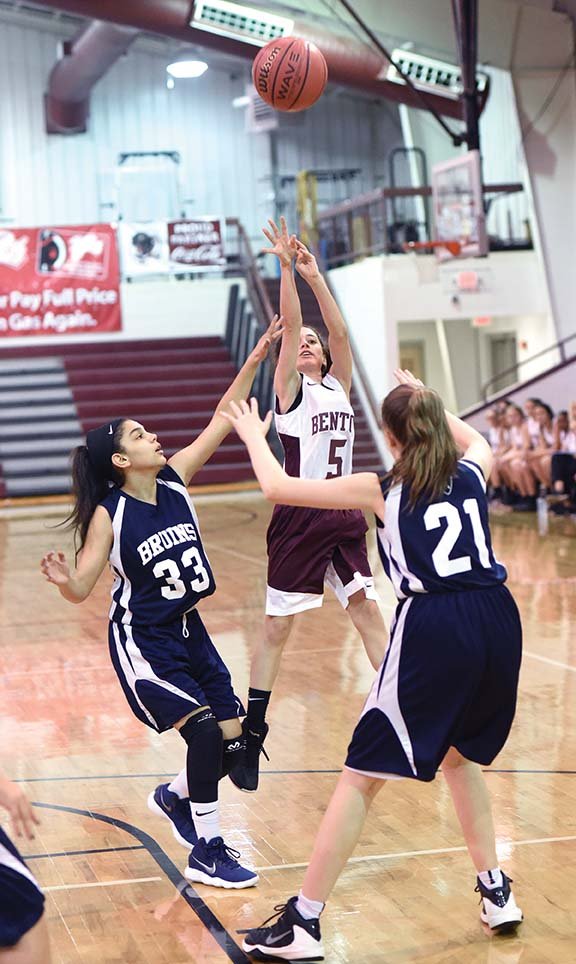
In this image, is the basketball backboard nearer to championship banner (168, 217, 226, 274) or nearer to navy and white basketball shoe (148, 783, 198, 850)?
championship banner (168, 217, 226, 274)

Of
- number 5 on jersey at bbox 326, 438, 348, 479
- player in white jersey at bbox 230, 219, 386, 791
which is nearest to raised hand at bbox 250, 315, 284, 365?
player in white jersey at bbox 230, 219, 386, 791

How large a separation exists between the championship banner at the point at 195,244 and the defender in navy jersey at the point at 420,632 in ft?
58.8

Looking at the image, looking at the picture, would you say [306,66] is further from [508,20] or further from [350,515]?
[508,20]

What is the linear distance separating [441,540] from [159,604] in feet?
3.35

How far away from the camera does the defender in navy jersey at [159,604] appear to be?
365 centimetres

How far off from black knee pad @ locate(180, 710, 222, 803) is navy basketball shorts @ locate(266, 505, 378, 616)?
114 cm

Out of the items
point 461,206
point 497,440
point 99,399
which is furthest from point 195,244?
point 497,440

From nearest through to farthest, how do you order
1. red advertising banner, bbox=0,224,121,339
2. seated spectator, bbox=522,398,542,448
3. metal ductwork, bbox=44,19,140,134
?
seated spectator, bbox=522,398,542,448 → red advertising banner, bbox=0,224,121,339 → metal ductwork, bbox=44,19,140,134

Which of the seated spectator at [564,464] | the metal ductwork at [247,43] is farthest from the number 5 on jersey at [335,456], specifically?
the metal ductwork at [247,43]

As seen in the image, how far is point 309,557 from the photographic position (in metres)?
4.83

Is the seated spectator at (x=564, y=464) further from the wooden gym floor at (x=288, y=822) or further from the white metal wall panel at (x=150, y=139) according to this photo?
the white metal wall panel at (x=150, y=139)

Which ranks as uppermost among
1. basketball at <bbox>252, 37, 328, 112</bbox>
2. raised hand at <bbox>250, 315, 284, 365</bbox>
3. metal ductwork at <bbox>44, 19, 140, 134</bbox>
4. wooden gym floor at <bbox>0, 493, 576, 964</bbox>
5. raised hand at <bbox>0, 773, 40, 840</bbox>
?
metal ductwork at <bbox>44, 19, 140, 134</bbox>

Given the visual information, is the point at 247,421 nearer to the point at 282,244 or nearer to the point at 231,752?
the point at 231,752

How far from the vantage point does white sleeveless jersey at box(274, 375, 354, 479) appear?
16.1ft
